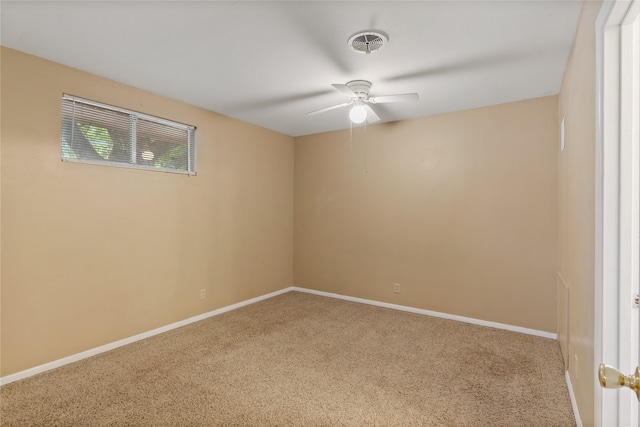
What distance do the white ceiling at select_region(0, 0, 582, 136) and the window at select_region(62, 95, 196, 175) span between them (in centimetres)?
33

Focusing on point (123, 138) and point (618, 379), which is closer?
point (618, 379)

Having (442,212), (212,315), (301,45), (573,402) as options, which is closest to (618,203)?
(573,402)

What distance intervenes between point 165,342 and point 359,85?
10.3 ft

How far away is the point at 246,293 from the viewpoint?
4.55m

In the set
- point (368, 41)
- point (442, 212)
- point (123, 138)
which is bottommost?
point (442, 212)

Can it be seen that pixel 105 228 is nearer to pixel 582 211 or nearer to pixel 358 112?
pixel 358 112

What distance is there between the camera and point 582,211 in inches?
71.4

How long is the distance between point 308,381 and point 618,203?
222cm

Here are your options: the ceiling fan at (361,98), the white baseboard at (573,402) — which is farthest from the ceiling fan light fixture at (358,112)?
the white baseboard at (573,402)

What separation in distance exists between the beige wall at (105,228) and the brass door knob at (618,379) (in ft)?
11.4

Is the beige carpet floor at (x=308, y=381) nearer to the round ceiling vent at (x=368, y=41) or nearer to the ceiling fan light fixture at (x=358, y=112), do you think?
the ceiling fan light fixture at (x=358, y=112)

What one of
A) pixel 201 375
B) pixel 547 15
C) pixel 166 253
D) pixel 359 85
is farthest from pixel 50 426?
pixel 547 15

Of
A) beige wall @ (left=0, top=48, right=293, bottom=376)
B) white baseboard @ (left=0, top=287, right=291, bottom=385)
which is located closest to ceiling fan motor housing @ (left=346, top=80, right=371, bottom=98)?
beige wall @ (left=0, top=48, right=293, bottom=376)

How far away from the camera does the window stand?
111 inches
